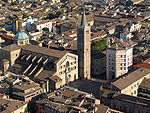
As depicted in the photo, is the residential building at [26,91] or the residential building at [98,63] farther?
the residential building at [98,63]

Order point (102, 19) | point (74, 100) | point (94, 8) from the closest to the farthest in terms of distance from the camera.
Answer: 1. point (74, 100)
2. point (102, 19)
3. point (94, 8)

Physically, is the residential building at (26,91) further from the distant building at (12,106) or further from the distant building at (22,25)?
the distant building at (22,25)

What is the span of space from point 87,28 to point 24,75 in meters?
20.1

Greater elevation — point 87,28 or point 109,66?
point 87,28

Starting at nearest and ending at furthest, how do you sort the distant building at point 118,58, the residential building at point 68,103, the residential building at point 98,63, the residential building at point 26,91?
the residential building at point 68,103
the residential building at point 26,91
the distant building at point 118,58
the residential building at point 98,63

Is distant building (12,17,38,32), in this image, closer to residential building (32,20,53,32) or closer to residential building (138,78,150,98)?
residential building (32,20,53,32)

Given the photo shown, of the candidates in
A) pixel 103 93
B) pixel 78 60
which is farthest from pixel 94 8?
pixel 103 93

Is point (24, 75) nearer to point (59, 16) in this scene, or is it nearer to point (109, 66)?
point (109, 66)

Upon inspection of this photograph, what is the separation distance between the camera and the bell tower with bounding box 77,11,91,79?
83000mm

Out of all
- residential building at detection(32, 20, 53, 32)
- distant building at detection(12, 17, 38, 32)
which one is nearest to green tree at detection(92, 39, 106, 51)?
residential building at detection(32, 20, 53, 32)

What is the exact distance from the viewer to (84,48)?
276 feet

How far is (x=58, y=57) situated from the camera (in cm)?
8181

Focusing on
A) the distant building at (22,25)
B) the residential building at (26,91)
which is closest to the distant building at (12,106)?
the residential building at (26,91)

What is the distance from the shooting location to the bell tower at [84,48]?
83.0m
